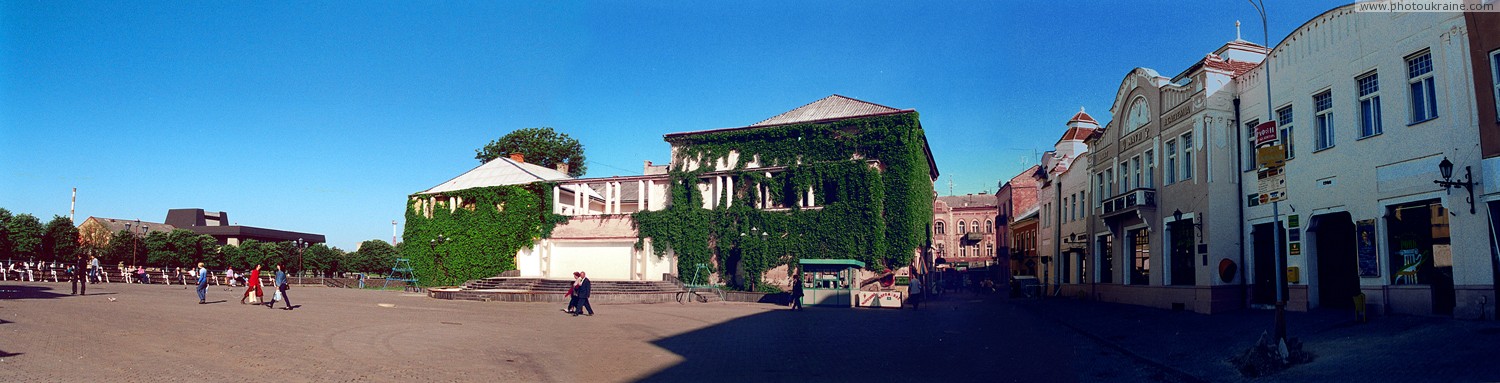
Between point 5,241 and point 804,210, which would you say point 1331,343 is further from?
point 5,241

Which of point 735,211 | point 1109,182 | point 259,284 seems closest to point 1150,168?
point 1109,182

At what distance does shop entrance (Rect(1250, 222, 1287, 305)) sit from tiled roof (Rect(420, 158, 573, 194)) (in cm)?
3766

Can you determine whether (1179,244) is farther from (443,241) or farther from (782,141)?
(443,241)

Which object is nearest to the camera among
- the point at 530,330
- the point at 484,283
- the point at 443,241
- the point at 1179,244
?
the point at 530,330

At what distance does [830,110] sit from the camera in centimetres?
4703

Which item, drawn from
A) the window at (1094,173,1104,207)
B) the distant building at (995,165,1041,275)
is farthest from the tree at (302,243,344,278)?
the window at (1094,173,1104,207)

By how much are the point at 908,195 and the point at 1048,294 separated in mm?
8318

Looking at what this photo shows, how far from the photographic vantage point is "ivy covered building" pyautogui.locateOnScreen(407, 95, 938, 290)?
4222 cm

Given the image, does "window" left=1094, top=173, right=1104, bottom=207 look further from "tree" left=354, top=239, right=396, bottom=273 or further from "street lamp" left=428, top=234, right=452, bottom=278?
"tree" left=354, top=239, right=396, bottom=273

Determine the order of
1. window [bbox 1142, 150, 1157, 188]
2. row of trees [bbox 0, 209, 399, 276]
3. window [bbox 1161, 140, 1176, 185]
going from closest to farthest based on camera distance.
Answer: window [bbox 1161, 140, 1176, 185]
window [bbox 1142, 150, 1157, 188]
row of trees [bbox 0, 209, 399, 276]

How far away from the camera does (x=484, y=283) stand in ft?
133

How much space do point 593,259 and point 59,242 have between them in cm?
4682

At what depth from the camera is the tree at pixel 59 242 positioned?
64.2 meters

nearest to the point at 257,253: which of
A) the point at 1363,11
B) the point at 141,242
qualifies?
the point at 141,242
